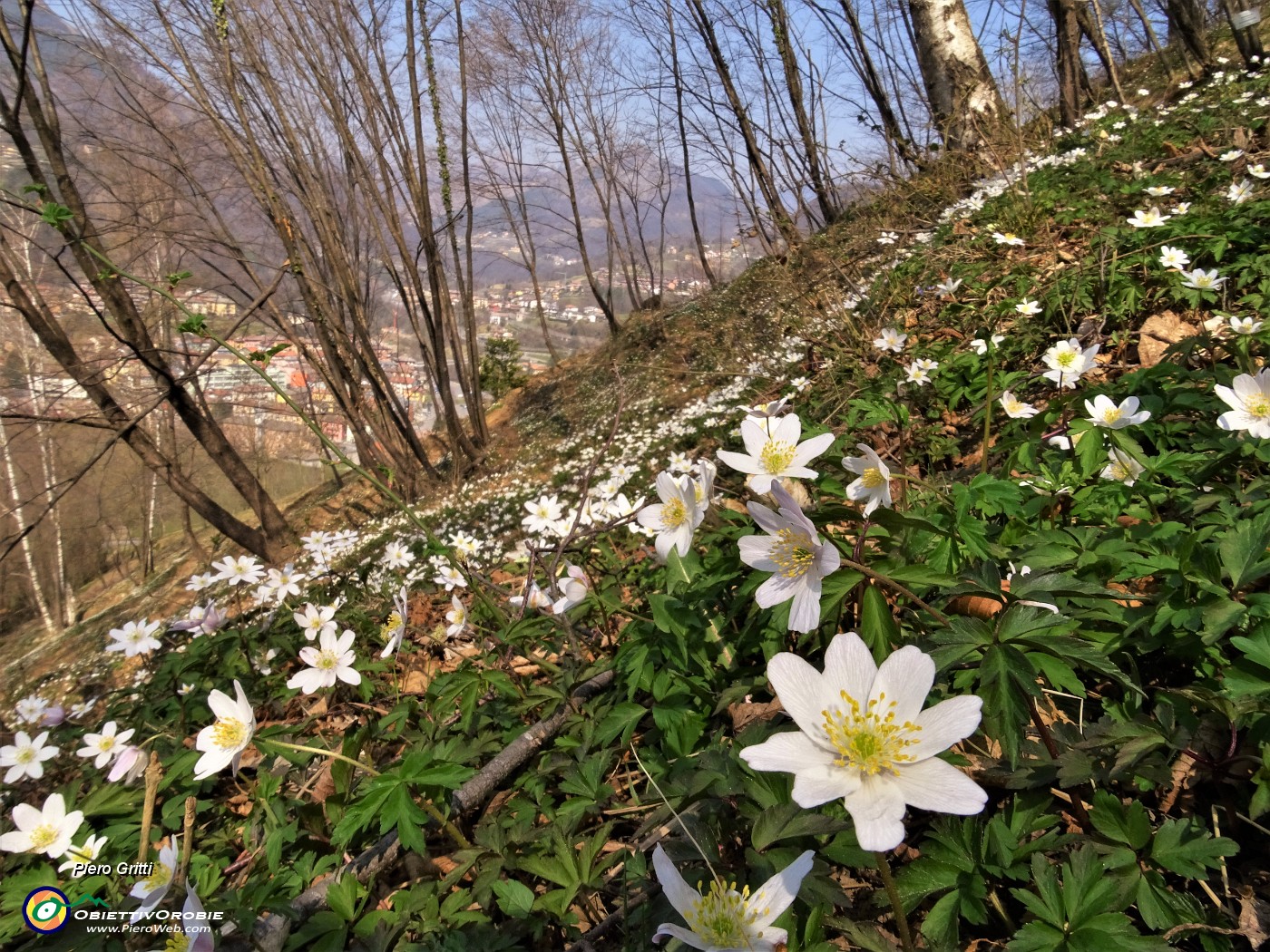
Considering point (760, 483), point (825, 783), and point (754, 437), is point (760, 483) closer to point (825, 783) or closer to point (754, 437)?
point (754, 437)

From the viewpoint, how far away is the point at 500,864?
1.36 metres

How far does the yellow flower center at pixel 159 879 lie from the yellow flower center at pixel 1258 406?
2.72 metres

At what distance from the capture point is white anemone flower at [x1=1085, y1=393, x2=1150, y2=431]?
1661 millimetres

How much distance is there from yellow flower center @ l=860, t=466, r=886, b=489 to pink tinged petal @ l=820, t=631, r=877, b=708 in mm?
462

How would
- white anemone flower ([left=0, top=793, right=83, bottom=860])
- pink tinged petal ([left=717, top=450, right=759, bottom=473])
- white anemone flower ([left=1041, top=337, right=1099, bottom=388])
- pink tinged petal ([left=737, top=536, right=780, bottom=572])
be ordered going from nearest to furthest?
1. pink tinged petal ([left=737, top=536, right=780, bottom=572])
2. pink tinged petal ([left=717, top=450, right=759, bottom=473])
3. white anemone flower ([left=0, top=793, right=83, bottom=860])
4. white anemone flower ([left=1041, top=337, right=1099, bottom=388])

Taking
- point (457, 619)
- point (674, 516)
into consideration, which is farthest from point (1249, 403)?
point (457, 619)

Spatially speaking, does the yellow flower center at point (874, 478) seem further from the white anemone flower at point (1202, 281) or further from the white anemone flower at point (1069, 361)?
the white anemone flower at point (1202, 281)

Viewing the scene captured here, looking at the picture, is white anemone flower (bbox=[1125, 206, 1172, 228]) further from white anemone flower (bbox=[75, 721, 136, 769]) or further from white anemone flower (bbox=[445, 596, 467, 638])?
white anemone flower (bbox=[75, 721, 136, 769])

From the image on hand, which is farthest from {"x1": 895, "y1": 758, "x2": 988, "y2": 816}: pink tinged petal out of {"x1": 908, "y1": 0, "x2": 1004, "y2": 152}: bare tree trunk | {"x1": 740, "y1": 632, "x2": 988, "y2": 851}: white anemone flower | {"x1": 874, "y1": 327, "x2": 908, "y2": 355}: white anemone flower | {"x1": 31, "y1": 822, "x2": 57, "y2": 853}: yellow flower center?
{"x1": 908, "y1": 0, "x2": 1004, "y2": 152}: bare tree trunk

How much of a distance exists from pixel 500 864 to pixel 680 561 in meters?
0.77

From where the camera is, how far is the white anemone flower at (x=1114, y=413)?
1661 mm

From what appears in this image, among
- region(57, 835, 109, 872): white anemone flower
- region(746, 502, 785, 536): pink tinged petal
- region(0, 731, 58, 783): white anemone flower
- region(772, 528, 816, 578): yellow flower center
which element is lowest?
region(57, 835, 109, 872): white anemone flower

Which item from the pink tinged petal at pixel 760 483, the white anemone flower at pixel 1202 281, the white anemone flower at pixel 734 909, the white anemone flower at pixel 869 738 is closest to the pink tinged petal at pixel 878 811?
the white anemone flower at pixel 869 738

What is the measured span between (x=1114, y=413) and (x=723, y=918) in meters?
1.71
